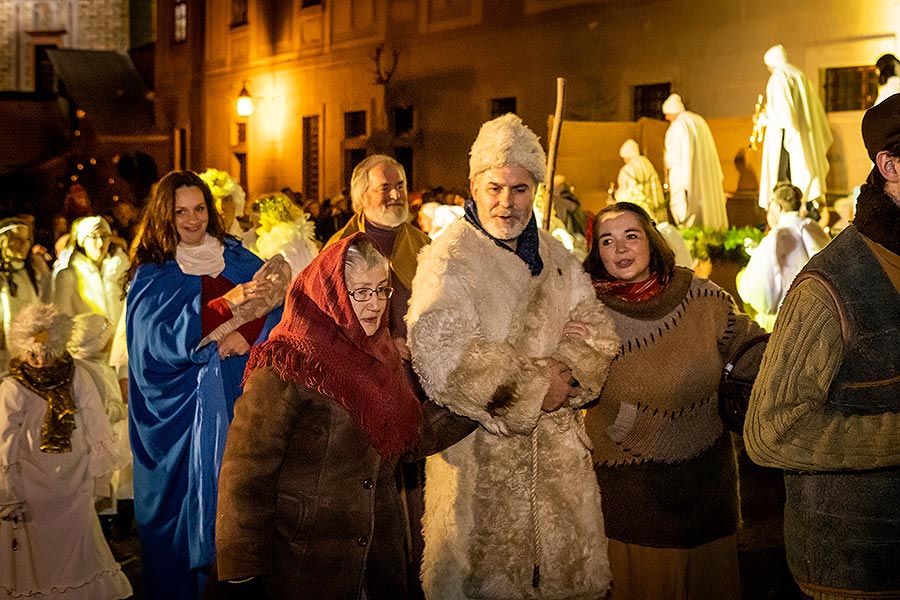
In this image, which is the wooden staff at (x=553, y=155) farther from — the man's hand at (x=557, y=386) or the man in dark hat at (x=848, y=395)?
the man in dark hat at (x=848, y=395)

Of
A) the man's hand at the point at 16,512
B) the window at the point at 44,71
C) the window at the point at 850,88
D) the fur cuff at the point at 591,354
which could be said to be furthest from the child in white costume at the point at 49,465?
the window at the point at 44,71

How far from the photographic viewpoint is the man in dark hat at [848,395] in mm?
3162

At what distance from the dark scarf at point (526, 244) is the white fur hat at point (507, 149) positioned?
17cm

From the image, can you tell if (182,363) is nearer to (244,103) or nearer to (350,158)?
(350,158)

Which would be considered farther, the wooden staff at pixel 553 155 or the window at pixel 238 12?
the window at pixel 238 12

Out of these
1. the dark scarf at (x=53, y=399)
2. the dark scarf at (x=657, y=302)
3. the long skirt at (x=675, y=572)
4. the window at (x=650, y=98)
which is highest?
the window at (x=650, y=98)

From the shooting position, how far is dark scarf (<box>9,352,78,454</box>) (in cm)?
634

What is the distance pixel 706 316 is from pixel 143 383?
287cm

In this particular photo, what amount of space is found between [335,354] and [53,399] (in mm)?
3344

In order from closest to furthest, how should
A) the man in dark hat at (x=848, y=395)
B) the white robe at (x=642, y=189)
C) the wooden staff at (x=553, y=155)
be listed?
the man in dark hat at (x=848, y=395) < the wooden staff at (x=553, y=155) < the white robe at (x=642, y=189)

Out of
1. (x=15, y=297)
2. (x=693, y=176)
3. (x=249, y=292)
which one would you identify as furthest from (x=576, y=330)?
(x=693, y=176)

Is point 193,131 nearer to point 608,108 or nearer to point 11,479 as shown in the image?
point 608,108

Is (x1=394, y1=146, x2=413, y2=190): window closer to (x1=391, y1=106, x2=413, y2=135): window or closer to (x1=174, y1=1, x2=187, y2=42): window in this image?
(x1=391, y1=106, x2=413, y2=135): window

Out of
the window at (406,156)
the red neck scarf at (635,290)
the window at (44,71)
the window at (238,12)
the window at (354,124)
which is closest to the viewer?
the red neck scarf at (635,290)
